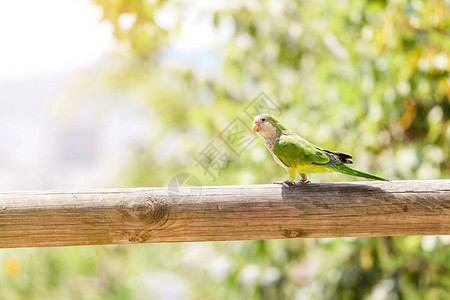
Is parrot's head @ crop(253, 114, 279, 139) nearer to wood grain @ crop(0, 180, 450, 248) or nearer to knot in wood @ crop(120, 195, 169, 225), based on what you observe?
wood grain @ crop(0, 180, 450, 248)

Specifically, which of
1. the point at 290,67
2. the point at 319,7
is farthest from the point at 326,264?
the point at 319,7

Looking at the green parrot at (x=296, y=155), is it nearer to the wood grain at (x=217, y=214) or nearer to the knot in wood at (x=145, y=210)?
the wood grain at (x=217, y=214)

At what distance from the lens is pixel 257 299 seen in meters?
2.70

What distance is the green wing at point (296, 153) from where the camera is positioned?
1116 millimetres

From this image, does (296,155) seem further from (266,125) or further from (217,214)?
(217,214)

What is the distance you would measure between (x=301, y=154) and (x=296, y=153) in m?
0.01

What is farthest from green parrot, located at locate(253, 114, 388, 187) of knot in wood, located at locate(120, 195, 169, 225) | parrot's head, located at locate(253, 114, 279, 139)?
knot in wood, located at locate(120, 195, 169, 225)

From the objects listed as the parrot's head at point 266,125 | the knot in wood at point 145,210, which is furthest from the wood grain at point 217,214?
the parrot's head at point 266,125

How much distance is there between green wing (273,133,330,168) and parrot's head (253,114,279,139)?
0.03 meters

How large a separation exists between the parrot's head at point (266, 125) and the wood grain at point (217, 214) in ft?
0.54

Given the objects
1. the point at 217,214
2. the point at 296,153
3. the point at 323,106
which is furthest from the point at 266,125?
the point at 323,106

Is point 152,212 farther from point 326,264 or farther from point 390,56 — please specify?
point 326,264

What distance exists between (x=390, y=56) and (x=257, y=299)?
146 centimetres

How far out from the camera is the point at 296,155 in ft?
3.72
